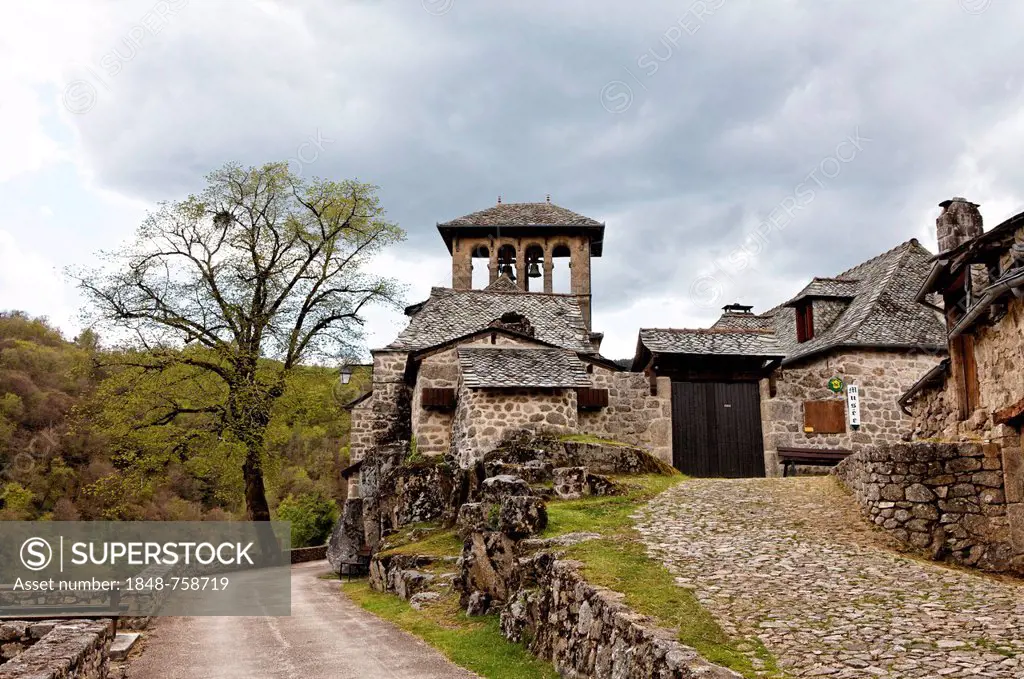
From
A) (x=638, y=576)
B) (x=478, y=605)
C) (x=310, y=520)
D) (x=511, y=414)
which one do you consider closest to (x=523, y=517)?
Answer: (x=478, y=605)

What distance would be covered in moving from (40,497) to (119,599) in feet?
76.6

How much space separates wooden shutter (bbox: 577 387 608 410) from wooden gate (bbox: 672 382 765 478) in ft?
5.99

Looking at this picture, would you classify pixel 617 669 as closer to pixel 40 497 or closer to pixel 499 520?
pixel 499 520

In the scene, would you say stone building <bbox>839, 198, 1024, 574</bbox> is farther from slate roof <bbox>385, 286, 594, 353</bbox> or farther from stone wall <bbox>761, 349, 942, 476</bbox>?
slate roof <bbox>385, 286, 594, 353</bbox>

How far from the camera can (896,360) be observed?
20172 mm

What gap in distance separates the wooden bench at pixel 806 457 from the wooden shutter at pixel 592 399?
4543 millimetres

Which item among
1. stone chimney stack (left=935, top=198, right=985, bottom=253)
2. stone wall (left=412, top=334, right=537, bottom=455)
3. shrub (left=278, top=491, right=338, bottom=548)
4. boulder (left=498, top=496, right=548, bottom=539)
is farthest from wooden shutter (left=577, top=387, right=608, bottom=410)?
shrub (left=278, top=491, right=338, bottom=548)

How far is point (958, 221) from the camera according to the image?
16.3 meters

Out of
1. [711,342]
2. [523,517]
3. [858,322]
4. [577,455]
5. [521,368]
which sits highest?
[858,322]

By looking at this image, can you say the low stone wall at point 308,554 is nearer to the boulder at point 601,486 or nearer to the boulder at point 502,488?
the boulder at point 502,488

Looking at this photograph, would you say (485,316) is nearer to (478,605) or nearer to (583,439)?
(583,439)

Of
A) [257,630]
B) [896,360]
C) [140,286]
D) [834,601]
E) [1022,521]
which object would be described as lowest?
[257,630]

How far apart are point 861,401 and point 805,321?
315cm

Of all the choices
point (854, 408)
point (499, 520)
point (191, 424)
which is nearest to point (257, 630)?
point (499, 520)
